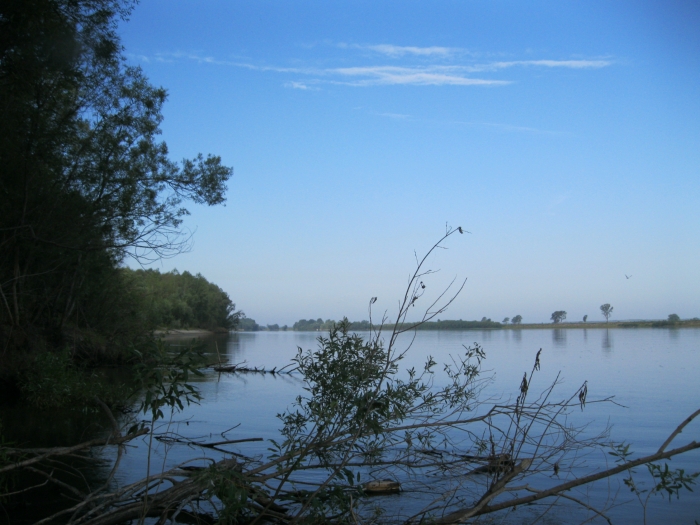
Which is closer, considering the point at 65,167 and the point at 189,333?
the point at 65,167

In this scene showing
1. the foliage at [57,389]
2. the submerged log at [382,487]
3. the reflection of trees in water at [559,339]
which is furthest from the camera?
the reflection of trees in water at [559,339]

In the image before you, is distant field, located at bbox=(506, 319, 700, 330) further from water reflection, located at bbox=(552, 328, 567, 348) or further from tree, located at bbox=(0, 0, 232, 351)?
tree, located at bbox=(0, 0, 232, 351)

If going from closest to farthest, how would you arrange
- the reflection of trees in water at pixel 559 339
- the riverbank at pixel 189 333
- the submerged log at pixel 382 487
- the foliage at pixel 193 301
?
the submerged log at pixel 382 487 < the reflection of trees in water at pixel 559 339 < the riverbank at pixel 189 333 < the foliage at pixel 193 301

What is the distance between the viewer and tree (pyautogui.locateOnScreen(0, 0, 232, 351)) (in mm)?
12758

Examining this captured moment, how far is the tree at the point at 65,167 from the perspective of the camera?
12.8m

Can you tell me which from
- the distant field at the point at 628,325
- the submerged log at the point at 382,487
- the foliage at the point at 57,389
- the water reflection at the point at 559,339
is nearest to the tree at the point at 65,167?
the foliage at the point at 57,389

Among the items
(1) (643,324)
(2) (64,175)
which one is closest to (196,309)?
(2) (64,175)

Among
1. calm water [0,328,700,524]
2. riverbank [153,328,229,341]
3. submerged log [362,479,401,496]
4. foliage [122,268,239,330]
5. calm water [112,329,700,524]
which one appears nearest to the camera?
submerged log [362,479,401,496]

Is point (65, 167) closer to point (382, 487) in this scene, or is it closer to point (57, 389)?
point (57, 389)

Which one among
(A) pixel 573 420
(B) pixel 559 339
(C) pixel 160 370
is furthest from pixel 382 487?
(B) pixel 559 339

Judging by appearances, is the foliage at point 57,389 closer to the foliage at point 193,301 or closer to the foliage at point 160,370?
the foliage at point 160,370

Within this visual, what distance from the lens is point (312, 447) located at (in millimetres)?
5340

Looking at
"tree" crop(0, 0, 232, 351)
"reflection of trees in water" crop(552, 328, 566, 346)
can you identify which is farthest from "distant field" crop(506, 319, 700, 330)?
"tree" crop(0, 0, 232, 351)

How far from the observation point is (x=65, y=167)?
56.2ft
